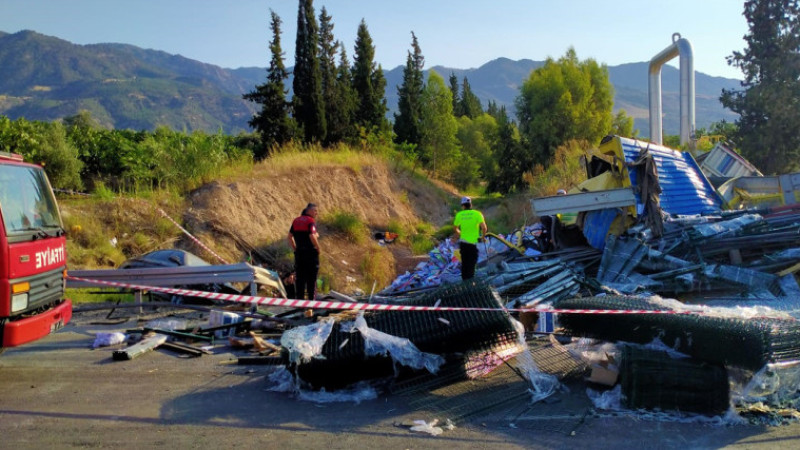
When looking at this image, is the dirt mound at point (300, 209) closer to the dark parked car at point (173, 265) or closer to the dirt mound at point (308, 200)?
the dirt mound at point (308, 200)

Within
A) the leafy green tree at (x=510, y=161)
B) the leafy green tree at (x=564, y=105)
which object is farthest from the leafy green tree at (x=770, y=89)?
the leafy green tree at (x=510, y=161)

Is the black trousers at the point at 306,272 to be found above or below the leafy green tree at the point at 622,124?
below

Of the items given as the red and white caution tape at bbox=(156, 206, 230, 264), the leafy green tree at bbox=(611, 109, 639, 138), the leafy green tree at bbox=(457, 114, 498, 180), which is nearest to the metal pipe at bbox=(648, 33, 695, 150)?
the leafy green tree at bbox=(611, 109, 639, 138)

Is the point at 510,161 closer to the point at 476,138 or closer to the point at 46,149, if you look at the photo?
the point at 476,138

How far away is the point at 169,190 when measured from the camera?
14.9 m

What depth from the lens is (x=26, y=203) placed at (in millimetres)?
5941

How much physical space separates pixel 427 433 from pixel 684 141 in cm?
2092

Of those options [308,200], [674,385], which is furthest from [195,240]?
[674,385]

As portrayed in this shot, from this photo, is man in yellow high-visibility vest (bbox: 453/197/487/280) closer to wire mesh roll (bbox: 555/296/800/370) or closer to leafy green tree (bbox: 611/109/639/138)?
wire mesh roll (bbox: 555/296/800/370)

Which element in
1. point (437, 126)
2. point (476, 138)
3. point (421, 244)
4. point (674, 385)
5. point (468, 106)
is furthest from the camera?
point (468, 106)

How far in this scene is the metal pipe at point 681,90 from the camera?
21.7m

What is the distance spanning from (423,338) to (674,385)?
2149 mm

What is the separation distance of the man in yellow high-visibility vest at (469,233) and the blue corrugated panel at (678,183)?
382 cm

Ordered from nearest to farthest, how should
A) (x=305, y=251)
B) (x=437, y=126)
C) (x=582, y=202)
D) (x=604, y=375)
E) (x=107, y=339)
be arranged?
(x=604, y=375)
(x=107, y=339)
(x=305, y=251)
(x=582, y=202)
(x=437, y=126)
